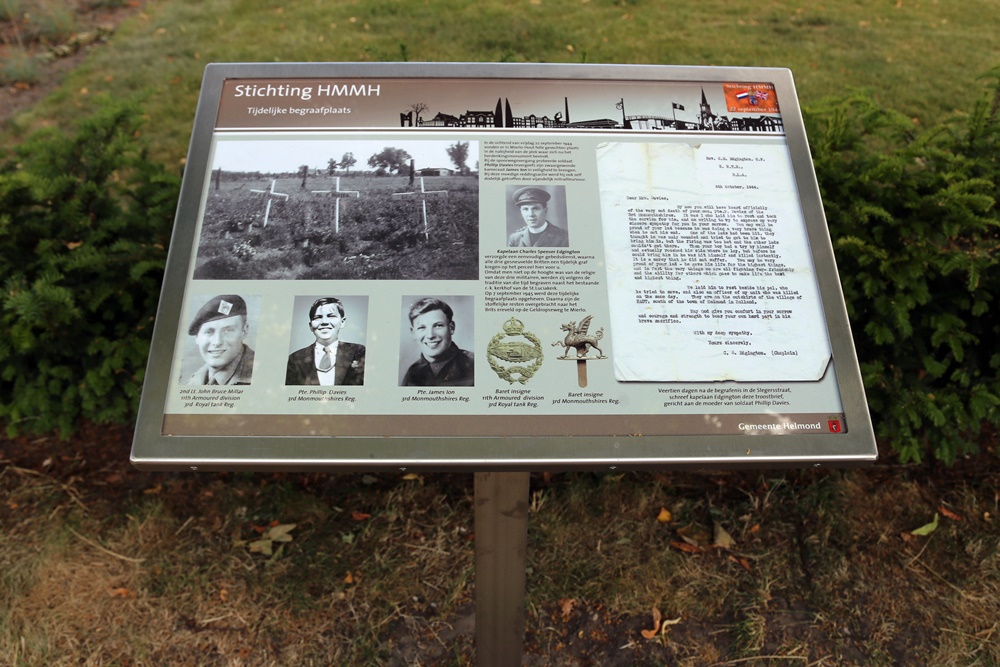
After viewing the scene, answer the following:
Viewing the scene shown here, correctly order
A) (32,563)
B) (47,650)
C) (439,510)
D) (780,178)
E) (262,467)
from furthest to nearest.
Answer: (439,510) → (32,563) → (47,650) → (780,178) → (262,467)

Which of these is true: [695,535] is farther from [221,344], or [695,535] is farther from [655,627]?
[221,344]

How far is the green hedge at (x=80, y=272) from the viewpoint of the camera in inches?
101

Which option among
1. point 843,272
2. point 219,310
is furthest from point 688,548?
point 219,310

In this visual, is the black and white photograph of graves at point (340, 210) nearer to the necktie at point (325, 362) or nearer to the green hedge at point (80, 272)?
the necktie at point (325, 362)

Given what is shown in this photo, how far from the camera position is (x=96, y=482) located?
3006 mm

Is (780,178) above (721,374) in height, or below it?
above

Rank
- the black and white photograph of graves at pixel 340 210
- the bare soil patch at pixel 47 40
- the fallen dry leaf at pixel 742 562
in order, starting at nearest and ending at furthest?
the black and white photograph of graves at pixel 340 210, the fallen dry leaf at pixel 742 562, the bare soil patch at pixel 47 40

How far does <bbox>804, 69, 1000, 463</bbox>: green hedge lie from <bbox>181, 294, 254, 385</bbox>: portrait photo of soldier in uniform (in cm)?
213

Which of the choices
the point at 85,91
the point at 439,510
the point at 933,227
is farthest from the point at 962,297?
the point at 85,91

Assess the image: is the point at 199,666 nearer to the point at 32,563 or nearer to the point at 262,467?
the point at 32,563

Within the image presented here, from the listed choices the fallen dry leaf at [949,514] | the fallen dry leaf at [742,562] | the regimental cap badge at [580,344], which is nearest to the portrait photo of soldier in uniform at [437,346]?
the regimental cap badge at [580,344]

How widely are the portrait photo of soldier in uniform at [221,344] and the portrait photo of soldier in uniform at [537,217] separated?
74 centimetres

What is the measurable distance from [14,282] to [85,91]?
353cm

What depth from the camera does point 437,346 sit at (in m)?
1.67
